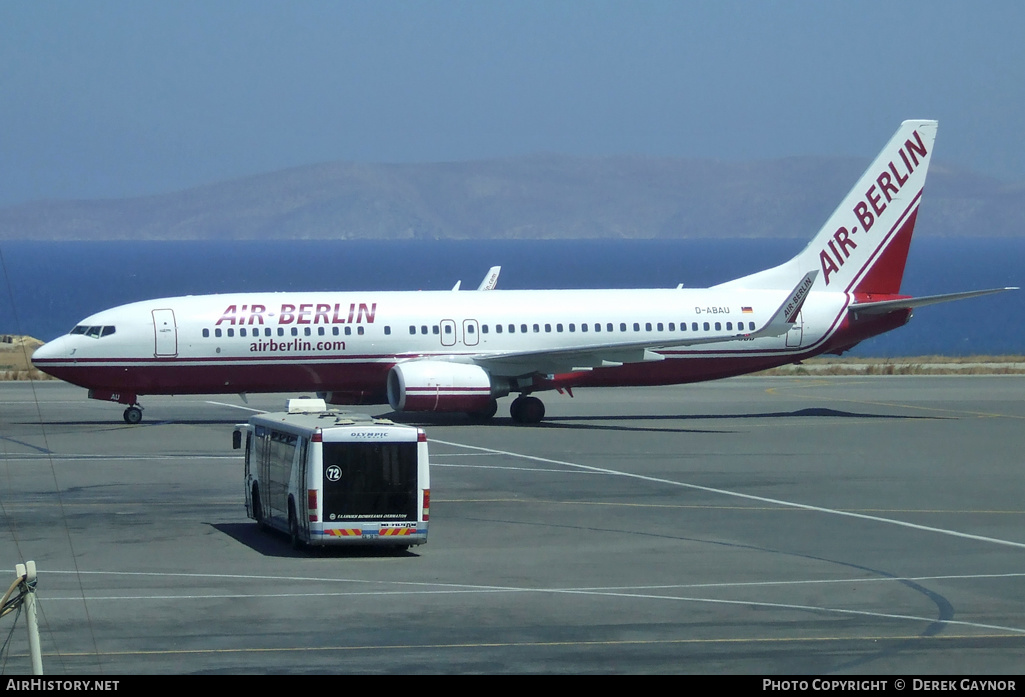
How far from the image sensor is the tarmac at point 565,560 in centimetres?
1708

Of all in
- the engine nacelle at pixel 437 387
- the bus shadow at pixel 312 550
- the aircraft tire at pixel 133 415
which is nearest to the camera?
the bus shadow at pixel 312 550

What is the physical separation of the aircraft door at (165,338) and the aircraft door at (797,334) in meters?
19.1

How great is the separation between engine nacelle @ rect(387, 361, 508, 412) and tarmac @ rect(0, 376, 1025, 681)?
1.03m

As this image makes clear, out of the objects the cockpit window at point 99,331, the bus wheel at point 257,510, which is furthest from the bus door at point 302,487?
the cockpit window at point 99,331

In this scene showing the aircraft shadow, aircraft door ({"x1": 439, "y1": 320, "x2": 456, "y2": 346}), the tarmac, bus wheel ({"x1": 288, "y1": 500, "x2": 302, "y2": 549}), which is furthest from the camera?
aircraft door ({"x1": 439, "y1": 320, "x2": 456, "y2": 346})

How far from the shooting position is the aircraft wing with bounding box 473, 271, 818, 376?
4350 centimetres

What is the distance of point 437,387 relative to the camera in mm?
42906

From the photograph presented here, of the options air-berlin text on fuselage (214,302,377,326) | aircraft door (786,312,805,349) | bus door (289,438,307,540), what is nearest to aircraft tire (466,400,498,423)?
air-berlin text on fuselage (214,302,377,326)

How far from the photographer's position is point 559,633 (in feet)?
59.1

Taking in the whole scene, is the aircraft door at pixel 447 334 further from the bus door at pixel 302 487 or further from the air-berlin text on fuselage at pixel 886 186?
the bus door at pixel 302 487

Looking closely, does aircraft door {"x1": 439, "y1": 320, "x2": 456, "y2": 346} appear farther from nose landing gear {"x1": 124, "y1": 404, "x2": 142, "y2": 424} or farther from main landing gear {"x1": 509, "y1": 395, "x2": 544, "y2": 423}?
nose landing gear {"x1": 124, "y1": 404, "x2": 142, "y2": 424}

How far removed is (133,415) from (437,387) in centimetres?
946

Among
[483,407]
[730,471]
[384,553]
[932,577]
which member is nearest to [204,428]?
[483,407]
